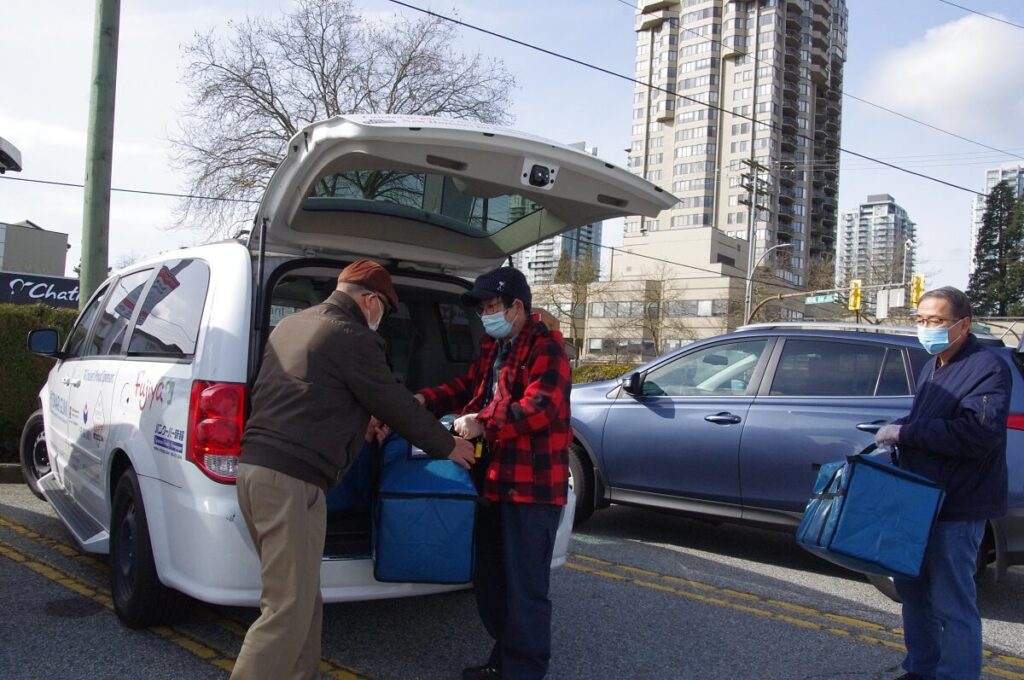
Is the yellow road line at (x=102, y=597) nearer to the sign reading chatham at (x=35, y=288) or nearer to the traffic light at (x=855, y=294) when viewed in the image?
the sign reading chatham at (x=35, y=288)

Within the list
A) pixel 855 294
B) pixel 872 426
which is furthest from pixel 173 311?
pixel 855 294

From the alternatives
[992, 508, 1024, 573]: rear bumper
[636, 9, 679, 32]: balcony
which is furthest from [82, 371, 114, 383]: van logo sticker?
[636, 9, 679, 32]: balcony

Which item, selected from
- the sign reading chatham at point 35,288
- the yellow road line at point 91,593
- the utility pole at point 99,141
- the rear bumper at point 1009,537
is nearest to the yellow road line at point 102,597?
the yellow road line at point 91,593

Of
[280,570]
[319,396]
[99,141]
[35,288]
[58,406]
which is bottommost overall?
[280,570]

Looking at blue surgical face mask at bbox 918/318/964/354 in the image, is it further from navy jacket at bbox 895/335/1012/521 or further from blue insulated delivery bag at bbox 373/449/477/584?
blue insulated delivery bag at bbox 373/449/477/584

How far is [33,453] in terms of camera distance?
6.52m

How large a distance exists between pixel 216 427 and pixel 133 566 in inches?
37.5

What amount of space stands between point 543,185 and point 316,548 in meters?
1.70

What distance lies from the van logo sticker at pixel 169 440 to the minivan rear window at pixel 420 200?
1.13 meters

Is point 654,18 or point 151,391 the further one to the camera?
point 654,18

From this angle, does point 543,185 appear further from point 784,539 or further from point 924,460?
point 784,539

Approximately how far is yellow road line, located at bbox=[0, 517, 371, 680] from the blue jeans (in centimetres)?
233

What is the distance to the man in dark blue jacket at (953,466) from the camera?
11.2 ft

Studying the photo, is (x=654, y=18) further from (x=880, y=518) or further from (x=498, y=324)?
(x=880, y=518)
